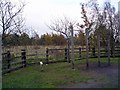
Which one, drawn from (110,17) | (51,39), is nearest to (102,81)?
(110,17)

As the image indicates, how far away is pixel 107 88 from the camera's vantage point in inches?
331

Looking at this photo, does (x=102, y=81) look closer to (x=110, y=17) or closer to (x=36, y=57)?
(x=36, y=57)

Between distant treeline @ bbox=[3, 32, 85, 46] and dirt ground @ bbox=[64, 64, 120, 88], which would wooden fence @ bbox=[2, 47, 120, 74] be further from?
distant treeline @ bbox=[3, 32, 85, 46]

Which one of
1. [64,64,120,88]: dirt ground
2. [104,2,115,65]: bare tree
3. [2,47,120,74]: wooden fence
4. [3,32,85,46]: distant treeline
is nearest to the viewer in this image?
[64,64,120,88]: dirt ground

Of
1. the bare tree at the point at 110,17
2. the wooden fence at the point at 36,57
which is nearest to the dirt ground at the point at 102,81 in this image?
the wooden fence at the point at 36,57

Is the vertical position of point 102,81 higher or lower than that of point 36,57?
lower

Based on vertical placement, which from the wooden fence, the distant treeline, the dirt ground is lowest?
the dirt ground

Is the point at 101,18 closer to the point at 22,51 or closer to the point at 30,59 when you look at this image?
the point at 30,59

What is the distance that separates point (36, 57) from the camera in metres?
20.6

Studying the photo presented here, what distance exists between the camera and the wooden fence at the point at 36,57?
14.3 metres

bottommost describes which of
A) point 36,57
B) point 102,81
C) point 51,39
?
point 102,81

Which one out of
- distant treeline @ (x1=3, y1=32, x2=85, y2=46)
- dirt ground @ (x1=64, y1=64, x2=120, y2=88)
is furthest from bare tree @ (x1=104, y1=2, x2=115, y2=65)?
dirt ground @ (x1=64, y1=64, x2=120, y2=88)

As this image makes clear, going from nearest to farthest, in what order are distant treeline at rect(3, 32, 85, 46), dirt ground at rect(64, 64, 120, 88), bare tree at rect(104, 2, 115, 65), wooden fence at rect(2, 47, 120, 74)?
dirt ground at rect(64, 64, 120, 88) < wooden fence at rect(2, 47, 120, 74) < bare tree at rect(104, 2, 115, 65) < distant treeline at rect(3, 32, 85, 46)

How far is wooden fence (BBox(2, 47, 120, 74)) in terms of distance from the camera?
14.3m
